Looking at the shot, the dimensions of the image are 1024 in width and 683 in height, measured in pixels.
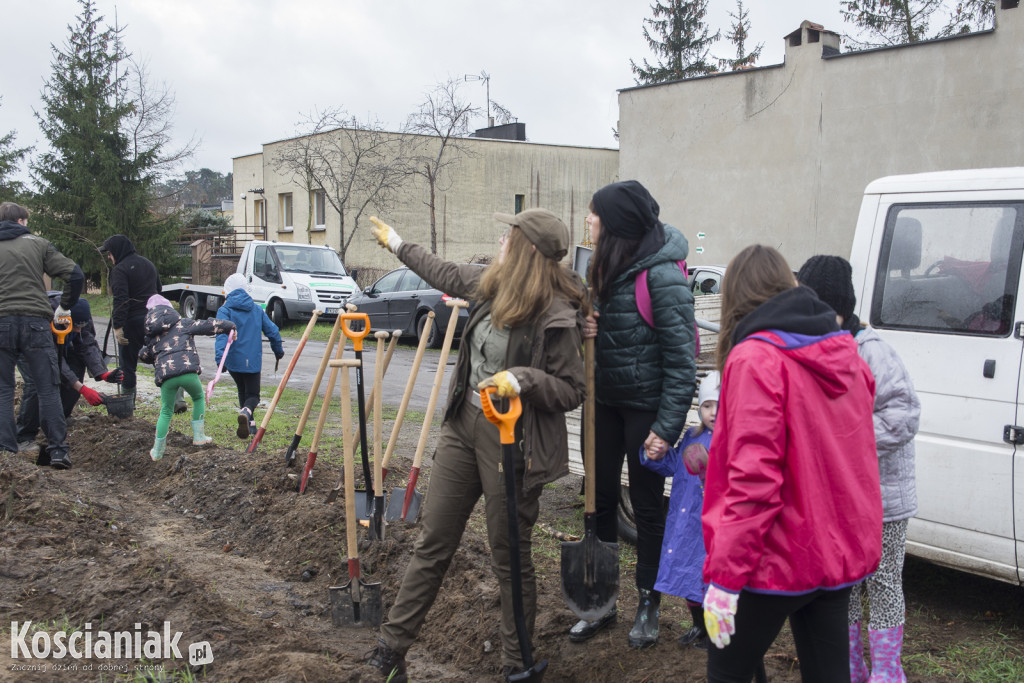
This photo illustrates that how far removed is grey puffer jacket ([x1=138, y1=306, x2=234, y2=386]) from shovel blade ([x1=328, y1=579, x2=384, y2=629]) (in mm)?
3340

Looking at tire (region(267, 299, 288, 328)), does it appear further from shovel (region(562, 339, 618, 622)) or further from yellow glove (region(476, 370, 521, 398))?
yellow glove (region(476, 370, 521, 398))

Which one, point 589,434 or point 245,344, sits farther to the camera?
point 245,344

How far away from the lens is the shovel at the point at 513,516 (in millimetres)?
3236

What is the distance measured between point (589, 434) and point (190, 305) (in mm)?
20141

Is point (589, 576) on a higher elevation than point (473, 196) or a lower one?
lower

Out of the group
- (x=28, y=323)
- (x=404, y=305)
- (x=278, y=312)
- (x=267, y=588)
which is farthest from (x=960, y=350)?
(x=278, y=312)

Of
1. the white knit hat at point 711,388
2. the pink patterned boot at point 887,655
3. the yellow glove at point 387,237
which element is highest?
the yellow glove at point 387,237

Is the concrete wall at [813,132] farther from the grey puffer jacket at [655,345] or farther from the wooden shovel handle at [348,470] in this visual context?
the wooden shovel handle at [348,470]

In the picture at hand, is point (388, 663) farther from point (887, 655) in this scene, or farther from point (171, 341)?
point (171, 341)

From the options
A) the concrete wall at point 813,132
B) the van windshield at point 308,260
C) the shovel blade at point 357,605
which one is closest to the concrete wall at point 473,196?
the concrete wall at point 813,132

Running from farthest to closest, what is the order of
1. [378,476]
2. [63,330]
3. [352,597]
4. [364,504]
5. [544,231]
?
[63,330] → [364,504] → [378,476] → [352,597] → [544,231]

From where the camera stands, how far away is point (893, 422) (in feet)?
10.8

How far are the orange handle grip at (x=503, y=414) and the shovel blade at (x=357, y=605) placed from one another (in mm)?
1514

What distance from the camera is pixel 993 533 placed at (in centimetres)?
400
